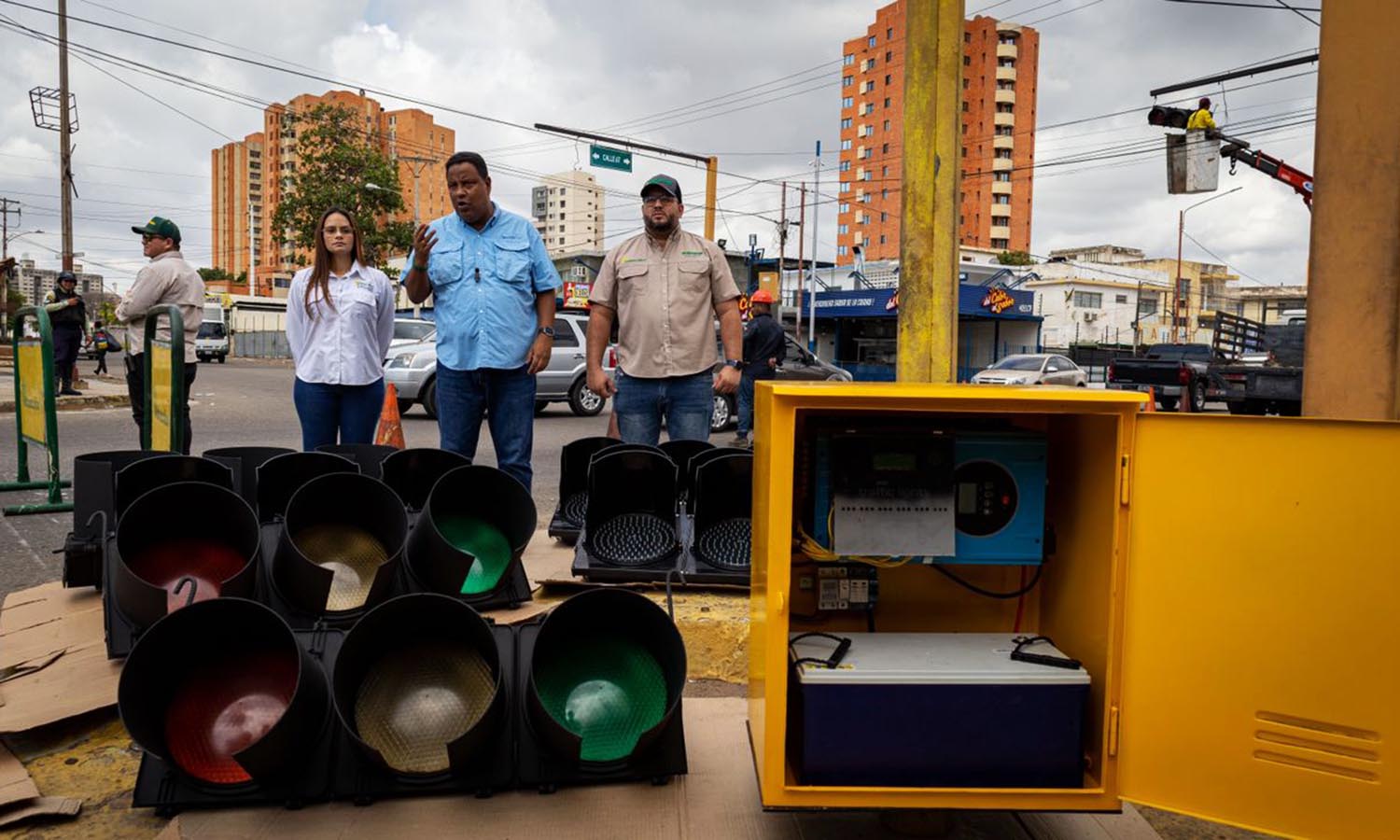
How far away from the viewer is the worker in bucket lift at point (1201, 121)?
41.1 feet

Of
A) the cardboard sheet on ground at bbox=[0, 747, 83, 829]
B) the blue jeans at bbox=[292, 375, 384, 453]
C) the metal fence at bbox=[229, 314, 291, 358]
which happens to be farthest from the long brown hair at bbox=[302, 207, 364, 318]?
the metal fence at bbox=[229, 314, 291, 358]

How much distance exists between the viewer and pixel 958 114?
409 cm

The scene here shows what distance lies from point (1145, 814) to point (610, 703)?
151 centimetres

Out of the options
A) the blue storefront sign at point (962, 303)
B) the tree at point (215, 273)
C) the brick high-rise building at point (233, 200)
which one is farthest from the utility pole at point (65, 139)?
the tree at point (215, 273)

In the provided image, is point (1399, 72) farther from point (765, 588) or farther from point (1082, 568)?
point (765, 588)

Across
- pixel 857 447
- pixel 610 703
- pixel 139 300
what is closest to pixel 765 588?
pixel 857 447

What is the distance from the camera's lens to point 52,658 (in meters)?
3.12

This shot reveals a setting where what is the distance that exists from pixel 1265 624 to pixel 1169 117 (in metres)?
13.4

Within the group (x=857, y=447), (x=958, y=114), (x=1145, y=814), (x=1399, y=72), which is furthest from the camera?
(x=958, y=114)

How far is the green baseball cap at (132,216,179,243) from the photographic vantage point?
6.27 metres

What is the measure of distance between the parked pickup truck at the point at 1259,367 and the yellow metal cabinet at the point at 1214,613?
15.0 metres

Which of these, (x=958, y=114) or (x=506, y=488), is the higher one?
(x=958, y=114)

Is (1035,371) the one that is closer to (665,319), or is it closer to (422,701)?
(665,319)

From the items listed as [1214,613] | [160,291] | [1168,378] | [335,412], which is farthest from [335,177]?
[1214,613]
